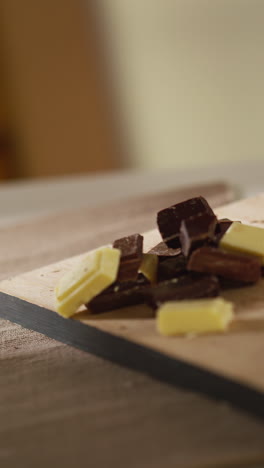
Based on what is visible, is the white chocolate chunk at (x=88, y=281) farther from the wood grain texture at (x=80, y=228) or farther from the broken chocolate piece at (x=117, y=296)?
the wood grain texture at (x=80, y=228)

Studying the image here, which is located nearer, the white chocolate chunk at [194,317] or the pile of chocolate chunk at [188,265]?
the white chocolate chunk at [194,317]

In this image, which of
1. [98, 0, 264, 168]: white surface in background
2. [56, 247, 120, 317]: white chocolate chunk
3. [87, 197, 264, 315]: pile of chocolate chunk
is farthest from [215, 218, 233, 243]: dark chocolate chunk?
[98, 0, 264, 168]: white surface in background

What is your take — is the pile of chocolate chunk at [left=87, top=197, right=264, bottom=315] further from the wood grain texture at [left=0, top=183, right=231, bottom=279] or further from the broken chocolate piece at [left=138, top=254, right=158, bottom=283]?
the wood grain texture at [left=0, top=183, right=231, bottom=279]

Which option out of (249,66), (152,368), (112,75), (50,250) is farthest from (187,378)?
(112,75)

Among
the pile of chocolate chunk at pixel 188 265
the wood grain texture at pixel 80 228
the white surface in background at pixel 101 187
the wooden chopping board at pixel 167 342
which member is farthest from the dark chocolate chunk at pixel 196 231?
the white surface in background at pixel 101 187

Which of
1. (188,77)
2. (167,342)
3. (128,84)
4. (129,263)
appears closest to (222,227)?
(129,263)

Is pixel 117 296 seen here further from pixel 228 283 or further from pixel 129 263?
pixel 228 283
